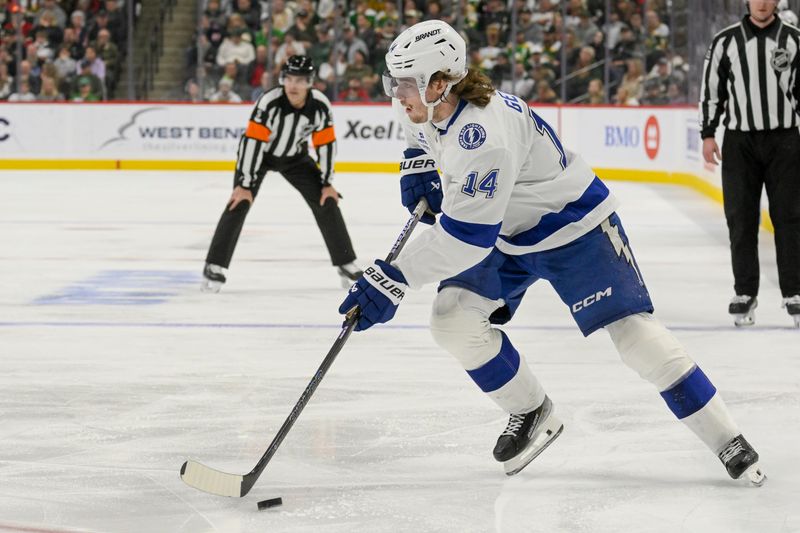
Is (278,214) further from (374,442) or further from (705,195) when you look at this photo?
(374,442)

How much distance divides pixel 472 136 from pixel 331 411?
4.22 ft

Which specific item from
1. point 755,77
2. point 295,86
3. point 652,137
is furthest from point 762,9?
point 652,137

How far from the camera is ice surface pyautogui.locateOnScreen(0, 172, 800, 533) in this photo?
287 centimetres

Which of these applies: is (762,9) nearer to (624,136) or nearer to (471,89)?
(471,89)

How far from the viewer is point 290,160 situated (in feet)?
21.1

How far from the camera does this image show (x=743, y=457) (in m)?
2.99

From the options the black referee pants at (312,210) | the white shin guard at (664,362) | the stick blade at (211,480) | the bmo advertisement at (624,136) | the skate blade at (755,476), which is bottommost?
the bmo advertisement at (624,136)

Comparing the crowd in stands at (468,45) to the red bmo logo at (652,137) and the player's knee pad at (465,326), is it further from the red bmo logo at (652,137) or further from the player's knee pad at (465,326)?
the player's knee pad at (465,326)

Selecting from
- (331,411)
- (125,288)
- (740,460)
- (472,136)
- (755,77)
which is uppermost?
(472,136)

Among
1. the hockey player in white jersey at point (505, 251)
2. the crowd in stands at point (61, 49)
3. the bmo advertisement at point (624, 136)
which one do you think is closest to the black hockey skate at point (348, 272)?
the hockey player in white jersey at point (505, 251)

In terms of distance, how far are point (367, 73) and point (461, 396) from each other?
1078cm

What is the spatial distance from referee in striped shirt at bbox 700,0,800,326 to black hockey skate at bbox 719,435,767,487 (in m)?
2.25

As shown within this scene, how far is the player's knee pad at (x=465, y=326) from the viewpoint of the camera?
304 cm

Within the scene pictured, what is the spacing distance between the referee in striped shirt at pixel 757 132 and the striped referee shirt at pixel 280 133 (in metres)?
1.89
